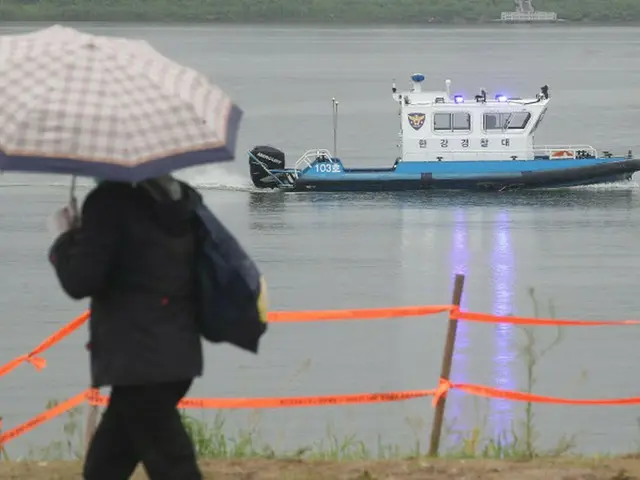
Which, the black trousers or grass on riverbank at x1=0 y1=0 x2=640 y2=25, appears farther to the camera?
grass on riverbank at x1=0 y1=0 x2=640 y2=25

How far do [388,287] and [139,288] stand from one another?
1871cm

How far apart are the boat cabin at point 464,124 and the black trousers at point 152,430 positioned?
27226 millimetres

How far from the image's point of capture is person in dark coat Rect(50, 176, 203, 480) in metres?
4.85

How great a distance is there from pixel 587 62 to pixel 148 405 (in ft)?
360

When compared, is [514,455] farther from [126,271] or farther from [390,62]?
[390,62]

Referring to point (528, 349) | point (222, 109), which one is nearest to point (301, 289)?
point (528, 349)

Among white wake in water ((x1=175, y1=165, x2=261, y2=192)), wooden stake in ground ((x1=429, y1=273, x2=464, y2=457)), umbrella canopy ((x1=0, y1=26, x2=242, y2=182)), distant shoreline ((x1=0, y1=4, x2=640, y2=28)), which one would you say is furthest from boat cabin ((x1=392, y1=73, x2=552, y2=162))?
distant shoreline ((x1=0, y1=4, x2=640, y2=28))

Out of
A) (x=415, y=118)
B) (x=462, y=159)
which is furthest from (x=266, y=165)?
(x=462, y=159)

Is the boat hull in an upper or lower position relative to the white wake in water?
upper

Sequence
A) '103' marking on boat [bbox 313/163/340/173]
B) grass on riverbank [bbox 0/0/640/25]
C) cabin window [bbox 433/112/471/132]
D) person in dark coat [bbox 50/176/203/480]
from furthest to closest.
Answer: grass on riverbank [bbox 0/0/640/25], '103' marking on boat [bbox 313/163/340/173], cabin window [bbox 433/112/471/132], person in dark coat [bbox 50/176/203/480]

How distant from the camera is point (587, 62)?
11206cm

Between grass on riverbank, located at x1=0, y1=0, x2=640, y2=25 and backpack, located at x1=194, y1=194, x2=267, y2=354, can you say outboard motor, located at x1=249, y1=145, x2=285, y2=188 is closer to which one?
backpack, located at x1=194, y1=194, x2=267, y2=354

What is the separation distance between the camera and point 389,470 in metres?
6.47

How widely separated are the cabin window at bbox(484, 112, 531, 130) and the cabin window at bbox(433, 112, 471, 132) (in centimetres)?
42
